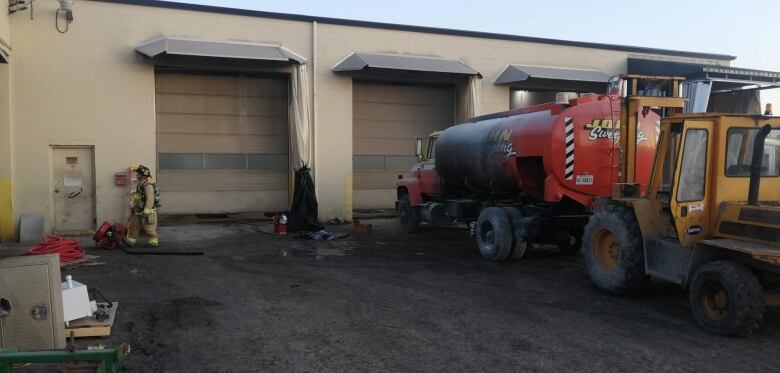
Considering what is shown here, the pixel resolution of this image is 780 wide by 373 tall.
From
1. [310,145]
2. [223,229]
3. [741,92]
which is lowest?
[223,229]

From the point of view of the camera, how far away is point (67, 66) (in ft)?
47.9

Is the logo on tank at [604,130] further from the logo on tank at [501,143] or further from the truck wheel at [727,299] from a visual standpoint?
the truck wheel at [727,299]

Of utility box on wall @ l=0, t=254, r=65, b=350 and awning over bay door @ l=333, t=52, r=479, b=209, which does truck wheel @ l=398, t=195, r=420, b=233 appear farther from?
utility box on wall @ l=0, t=254, r=65, b=350

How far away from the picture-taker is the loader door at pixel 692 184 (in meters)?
6.65

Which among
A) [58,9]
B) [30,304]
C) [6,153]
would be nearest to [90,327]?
[30,304]

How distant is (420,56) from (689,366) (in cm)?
1402

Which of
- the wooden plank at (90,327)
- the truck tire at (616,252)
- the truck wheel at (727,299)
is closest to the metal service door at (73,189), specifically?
the wooden plank at (90,327)

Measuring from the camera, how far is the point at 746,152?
669 centimetres

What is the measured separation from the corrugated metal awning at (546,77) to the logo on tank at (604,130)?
27.2 feet

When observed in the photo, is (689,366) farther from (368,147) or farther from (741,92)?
(741,92)

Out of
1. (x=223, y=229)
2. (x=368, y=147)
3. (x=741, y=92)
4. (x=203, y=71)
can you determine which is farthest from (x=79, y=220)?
Answer: (x=741, y=92)

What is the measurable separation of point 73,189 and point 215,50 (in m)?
5.09

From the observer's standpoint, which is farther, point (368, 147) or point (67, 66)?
point (368, 147)

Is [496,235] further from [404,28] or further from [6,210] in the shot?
[6,210]
